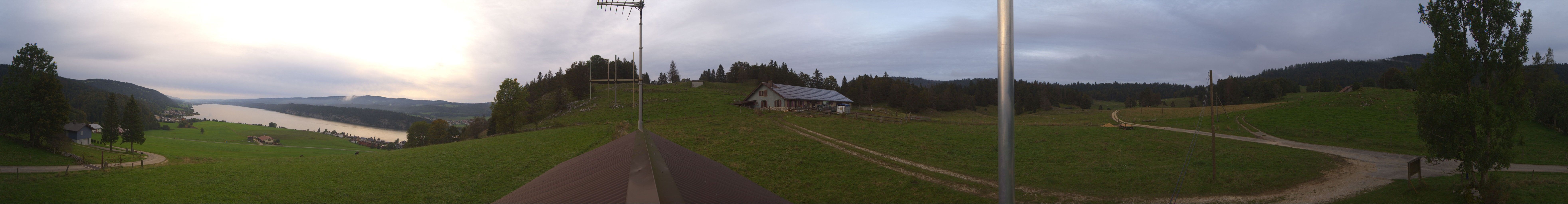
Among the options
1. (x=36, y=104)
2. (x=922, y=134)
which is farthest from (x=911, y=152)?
(x=36, y=104)

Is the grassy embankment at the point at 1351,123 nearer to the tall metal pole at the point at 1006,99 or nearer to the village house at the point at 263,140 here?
the tall metal pole at the point at 1006,99

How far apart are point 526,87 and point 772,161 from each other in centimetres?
3804

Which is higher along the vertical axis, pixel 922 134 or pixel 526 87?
pixel 526 87

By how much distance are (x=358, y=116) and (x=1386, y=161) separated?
16610cm

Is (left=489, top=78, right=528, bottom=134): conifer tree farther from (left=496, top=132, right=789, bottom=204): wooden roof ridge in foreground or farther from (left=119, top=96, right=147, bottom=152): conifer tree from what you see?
(left=496, top=132, right=789, bottom=204): wooden roof ridge in foreground

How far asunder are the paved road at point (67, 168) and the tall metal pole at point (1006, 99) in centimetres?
3308

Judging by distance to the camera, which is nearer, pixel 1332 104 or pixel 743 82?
pixel 1332 104

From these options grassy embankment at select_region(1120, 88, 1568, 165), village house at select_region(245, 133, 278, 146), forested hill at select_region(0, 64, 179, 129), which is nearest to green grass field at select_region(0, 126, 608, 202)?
forested hill at select_region(0, 64, 179, 129)

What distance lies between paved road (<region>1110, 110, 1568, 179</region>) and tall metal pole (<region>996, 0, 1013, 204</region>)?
1751cm

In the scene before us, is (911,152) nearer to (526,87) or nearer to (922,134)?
(922,134)

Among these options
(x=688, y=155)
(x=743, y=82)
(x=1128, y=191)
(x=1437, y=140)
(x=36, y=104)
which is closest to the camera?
(x=688, y=155)

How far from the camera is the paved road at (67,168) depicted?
811 inches

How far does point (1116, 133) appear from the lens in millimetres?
29922

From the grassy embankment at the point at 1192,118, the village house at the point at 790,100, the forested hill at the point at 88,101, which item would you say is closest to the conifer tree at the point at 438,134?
the forested hill at the point at 88,101
